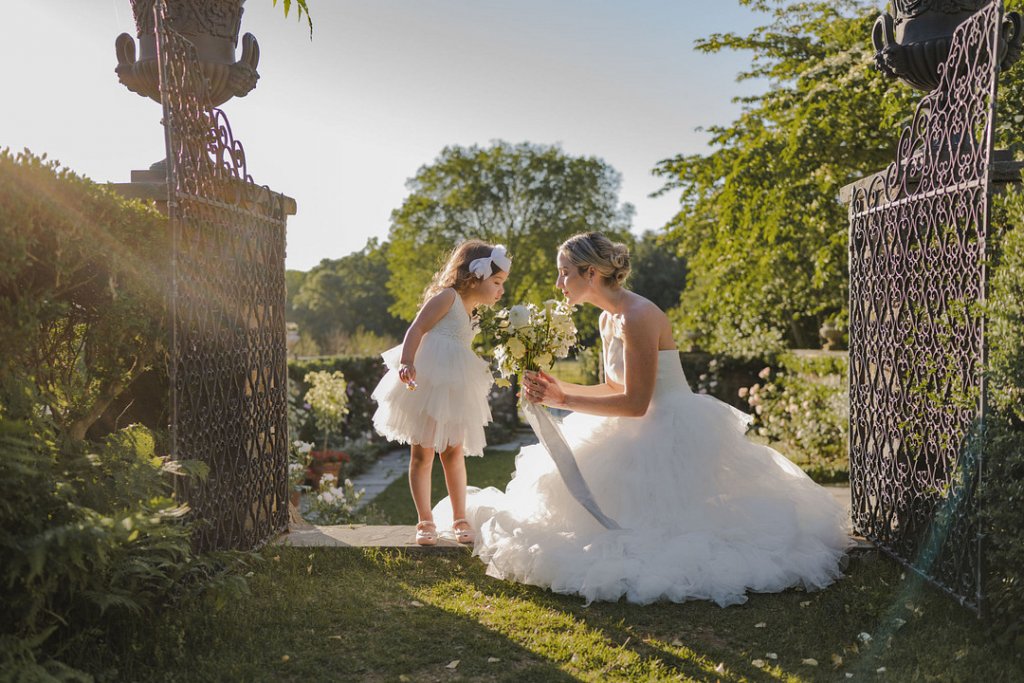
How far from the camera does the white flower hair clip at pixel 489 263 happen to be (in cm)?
480

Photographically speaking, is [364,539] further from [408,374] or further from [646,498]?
[646,498]

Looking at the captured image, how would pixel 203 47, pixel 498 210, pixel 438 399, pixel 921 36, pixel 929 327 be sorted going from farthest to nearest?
pixel 498 210, pixel 438 399, pixel 203 47, pixel 921 36, pixel 929 327

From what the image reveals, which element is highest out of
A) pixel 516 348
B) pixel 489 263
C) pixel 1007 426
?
pixel 489 263

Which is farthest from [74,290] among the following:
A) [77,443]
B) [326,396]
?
[326,396]

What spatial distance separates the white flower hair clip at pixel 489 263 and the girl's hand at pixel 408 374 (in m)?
0.72

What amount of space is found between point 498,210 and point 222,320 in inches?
770

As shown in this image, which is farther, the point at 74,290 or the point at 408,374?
the point at 408,374

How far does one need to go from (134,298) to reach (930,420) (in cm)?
388

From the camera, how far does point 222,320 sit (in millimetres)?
4309

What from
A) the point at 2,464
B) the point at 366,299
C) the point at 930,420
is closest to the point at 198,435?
the point at 2,464

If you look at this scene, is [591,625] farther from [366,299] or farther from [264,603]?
[366,299]

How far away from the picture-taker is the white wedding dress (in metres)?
4.01

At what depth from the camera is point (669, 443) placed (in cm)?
445

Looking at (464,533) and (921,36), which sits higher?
(921,36)
